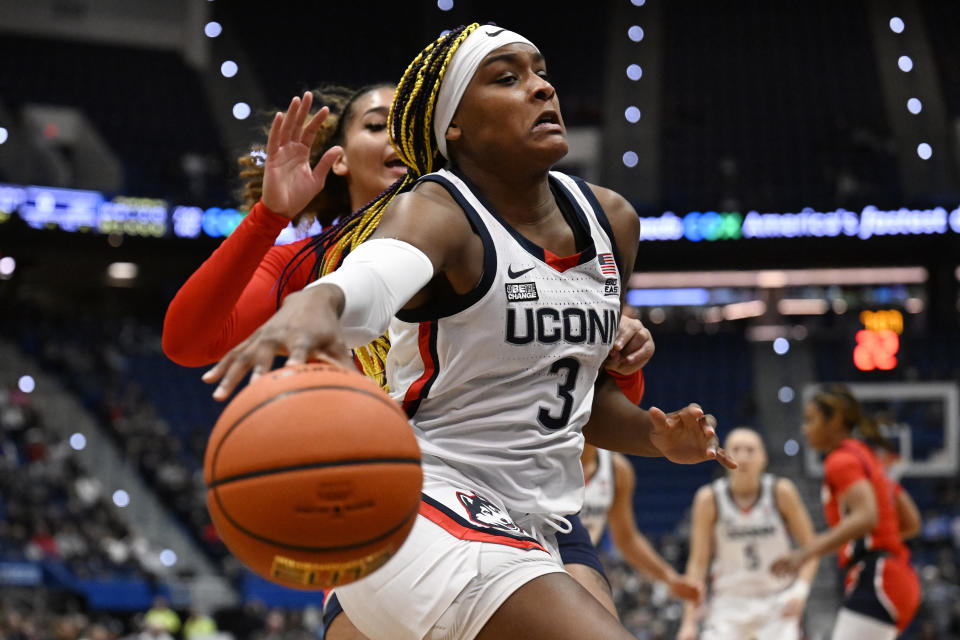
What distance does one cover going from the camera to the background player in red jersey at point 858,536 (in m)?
6.27

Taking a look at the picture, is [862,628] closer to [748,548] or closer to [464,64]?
[748,548]

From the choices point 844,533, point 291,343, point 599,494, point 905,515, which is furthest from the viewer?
point 905,515

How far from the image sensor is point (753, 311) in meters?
23.9

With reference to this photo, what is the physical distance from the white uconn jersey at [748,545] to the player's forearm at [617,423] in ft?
14.1

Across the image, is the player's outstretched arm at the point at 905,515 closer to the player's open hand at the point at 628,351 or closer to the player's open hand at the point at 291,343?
the player's open hand at the point at 628,351

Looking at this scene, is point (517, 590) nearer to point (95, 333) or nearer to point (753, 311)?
point (95, 333)

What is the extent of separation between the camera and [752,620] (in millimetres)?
6844

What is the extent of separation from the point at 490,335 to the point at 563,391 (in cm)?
25

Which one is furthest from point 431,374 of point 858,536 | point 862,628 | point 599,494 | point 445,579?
point 862,628

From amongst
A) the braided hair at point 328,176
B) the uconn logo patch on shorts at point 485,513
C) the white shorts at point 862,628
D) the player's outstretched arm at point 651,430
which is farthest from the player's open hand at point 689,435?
the white shorts at point 862,628

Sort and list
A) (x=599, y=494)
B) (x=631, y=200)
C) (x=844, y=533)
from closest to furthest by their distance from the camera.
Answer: (x=599, y=494) < (x=844, y=533) < (x=631, y=200)

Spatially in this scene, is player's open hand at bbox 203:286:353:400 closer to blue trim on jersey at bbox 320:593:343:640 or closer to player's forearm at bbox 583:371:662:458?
blue trim on jersey at bbox 320:593:343:640

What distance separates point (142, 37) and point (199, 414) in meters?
8.15

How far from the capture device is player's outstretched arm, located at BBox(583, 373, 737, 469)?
2.69 meters
